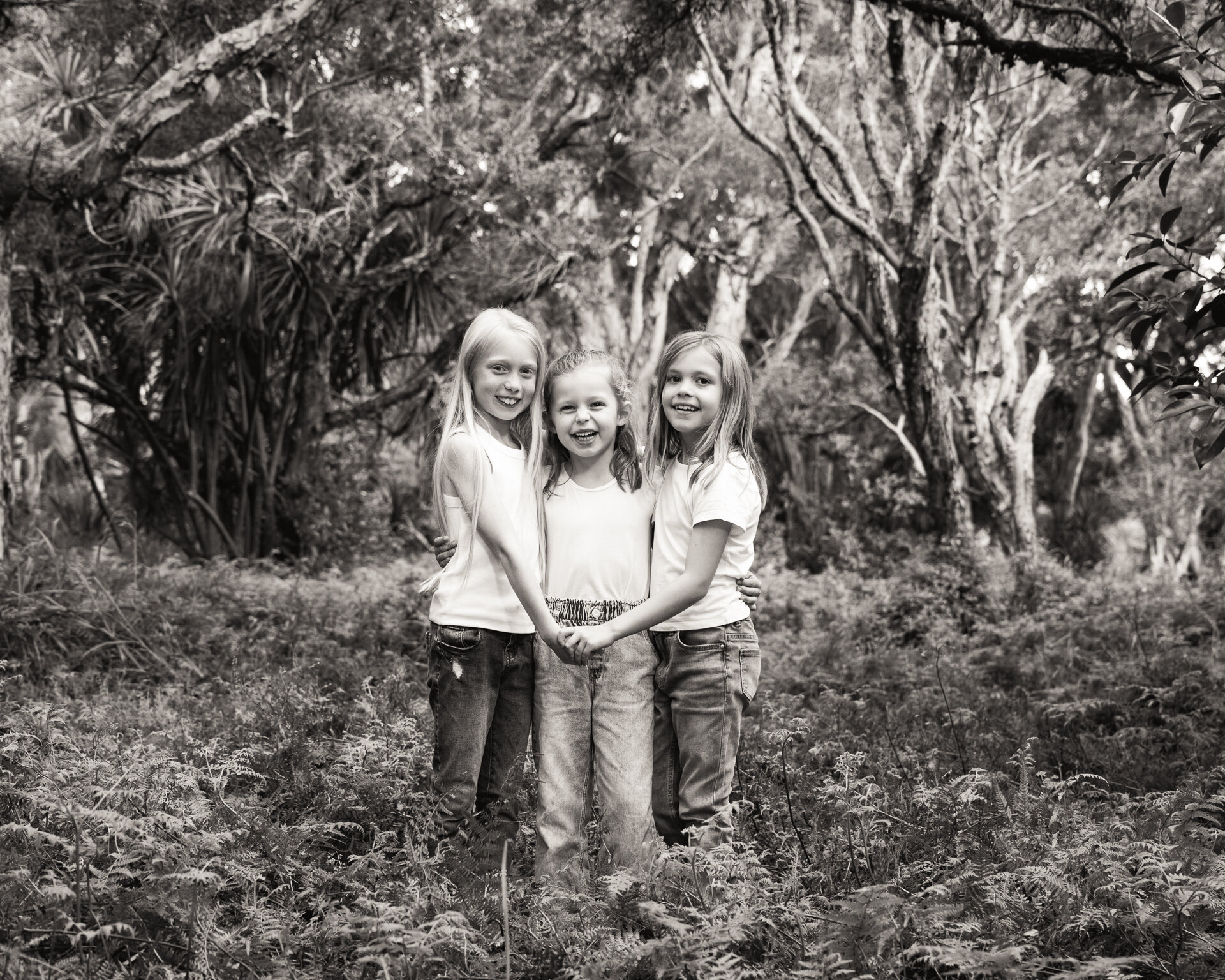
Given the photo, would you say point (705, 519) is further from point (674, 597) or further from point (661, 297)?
point (661, 297)

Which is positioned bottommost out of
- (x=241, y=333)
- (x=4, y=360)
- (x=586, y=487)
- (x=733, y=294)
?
(x=586, y=487)

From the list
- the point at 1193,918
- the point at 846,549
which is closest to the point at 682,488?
the point at 1193,918

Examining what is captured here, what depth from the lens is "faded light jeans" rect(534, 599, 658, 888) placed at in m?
2.98

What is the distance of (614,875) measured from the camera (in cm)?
274

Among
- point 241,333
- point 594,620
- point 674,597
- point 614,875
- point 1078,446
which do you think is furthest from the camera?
point 1078,446

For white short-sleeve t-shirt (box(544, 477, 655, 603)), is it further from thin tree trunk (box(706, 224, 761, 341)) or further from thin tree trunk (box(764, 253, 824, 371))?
thin tree trunk (box(764, 253, 824, 371))

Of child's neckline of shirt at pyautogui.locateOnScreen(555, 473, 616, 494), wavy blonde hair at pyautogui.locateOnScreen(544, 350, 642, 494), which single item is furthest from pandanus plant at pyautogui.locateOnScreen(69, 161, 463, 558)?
child's neckline of shirt at pyautogui.locateOnScreen(555, 473, 616, 494)

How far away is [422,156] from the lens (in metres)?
11.6

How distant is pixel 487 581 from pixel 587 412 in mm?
550

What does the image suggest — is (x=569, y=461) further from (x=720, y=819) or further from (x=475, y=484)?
(x=720, y=819)

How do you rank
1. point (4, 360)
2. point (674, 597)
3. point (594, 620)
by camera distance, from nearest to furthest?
1. point (674, 597)
2. point (594, 620)
3. point (4, 360)

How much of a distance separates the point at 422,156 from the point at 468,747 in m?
9.54

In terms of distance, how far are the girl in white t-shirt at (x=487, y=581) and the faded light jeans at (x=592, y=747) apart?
0.13 meters

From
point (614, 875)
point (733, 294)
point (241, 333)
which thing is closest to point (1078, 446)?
point (733, 294)
